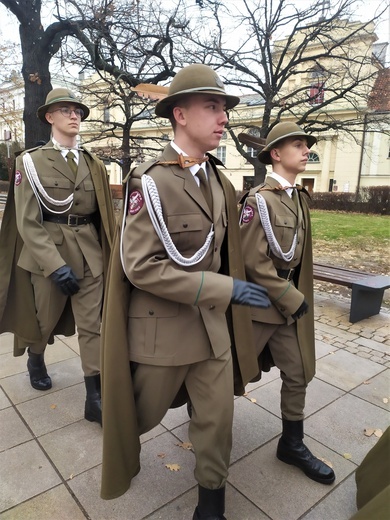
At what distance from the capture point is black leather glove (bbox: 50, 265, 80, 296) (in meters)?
2.85

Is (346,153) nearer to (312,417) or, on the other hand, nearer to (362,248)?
(362,248)

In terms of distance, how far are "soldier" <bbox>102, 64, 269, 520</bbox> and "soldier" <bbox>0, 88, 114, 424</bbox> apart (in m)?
1.10

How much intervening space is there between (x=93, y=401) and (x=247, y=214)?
1.77 m

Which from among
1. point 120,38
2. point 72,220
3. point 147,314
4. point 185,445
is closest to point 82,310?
point 72,220

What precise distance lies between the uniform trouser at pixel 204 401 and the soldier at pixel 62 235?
1.14 meters

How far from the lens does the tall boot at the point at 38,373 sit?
11.4 feet

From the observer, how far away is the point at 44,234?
295cm

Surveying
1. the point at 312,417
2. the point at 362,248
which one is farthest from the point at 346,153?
the point at 312,417

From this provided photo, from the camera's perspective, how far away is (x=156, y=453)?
105 inches

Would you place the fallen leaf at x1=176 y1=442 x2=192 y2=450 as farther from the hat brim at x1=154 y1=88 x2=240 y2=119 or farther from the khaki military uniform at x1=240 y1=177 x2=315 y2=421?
the hat brim at x1=154 y1=88 x2=240 y2=119

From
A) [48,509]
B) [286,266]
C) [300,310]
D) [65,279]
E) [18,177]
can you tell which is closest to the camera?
[48,509]

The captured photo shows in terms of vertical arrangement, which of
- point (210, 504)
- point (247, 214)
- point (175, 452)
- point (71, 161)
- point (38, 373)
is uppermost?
point (71, 161)

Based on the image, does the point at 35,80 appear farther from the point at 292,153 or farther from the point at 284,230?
the point at 284,230

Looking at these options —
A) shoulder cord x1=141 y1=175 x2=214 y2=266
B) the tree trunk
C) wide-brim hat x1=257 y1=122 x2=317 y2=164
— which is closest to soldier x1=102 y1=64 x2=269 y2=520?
shoulder cord x1=141 y1=175 x2=214 y2=266
